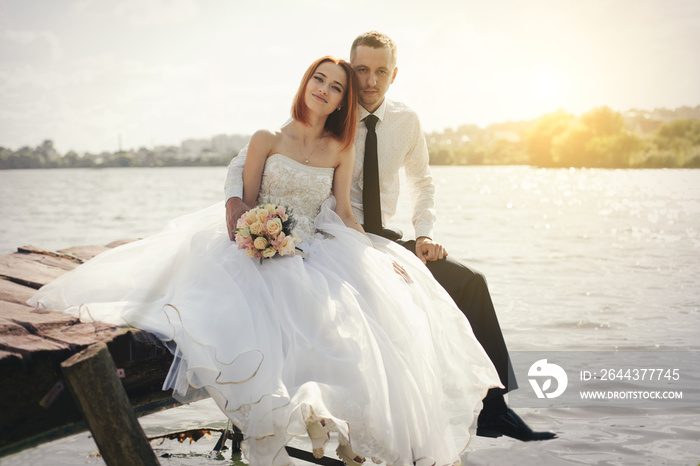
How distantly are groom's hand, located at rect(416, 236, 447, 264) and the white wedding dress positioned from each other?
45 cm

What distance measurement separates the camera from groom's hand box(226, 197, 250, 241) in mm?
3992

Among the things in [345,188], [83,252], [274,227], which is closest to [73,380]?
[274,227]

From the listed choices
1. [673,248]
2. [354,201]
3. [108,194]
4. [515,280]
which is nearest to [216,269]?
[354,201]

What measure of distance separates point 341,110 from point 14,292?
2318mm

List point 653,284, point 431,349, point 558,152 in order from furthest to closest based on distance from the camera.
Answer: point 558,152, point 653,284, point 431,349

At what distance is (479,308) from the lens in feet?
14.8

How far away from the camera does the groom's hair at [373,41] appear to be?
14.9 ft

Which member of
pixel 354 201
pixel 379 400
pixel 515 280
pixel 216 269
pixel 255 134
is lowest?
pixel 515 280

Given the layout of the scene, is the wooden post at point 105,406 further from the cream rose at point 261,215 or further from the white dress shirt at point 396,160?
the white dress shirt at point 396,160

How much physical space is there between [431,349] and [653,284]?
9391mm

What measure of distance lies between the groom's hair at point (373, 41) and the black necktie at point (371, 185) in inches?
19.0

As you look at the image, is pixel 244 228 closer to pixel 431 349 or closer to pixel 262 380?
pixel 262 380

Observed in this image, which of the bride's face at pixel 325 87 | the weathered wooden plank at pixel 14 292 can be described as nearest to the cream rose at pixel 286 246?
the bride's face at pixel 325 87

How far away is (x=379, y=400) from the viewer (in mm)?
3084
